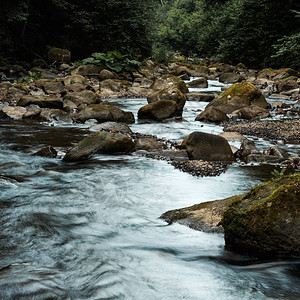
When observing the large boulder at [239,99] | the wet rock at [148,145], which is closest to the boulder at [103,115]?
the wet rock at [148,145]

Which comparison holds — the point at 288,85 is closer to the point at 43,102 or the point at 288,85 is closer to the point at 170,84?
the point at 170,84

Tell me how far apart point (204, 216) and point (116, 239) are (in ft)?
3.10

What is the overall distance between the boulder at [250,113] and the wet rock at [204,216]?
7.56 meters

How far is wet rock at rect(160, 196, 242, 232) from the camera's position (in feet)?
10.6

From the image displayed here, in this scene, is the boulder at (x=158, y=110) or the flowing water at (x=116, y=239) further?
the boulder at (x=158, y=110)

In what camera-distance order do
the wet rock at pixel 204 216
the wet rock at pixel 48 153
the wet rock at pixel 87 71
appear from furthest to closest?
1. the wet rock at pixel 87 71
2. the wet rock at pixel 48 153
3. the wet rock at pixel 204 216

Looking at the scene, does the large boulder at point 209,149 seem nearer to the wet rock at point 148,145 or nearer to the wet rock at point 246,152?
the wet rock at point 246,152

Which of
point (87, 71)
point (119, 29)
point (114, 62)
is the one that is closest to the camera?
point (87, 71)

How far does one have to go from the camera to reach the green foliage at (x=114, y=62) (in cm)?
1954

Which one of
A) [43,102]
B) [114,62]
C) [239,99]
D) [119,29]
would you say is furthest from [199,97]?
[119,29]

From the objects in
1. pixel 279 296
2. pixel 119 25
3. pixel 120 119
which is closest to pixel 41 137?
pixel 120 119

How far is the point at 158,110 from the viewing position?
10.0m

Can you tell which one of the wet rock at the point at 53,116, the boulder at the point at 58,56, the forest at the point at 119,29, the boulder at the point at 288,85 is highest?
the forest at the point at 119,29

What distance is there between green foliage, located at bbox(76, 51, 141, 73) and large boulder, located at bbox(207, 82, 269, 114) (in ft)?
30.6
